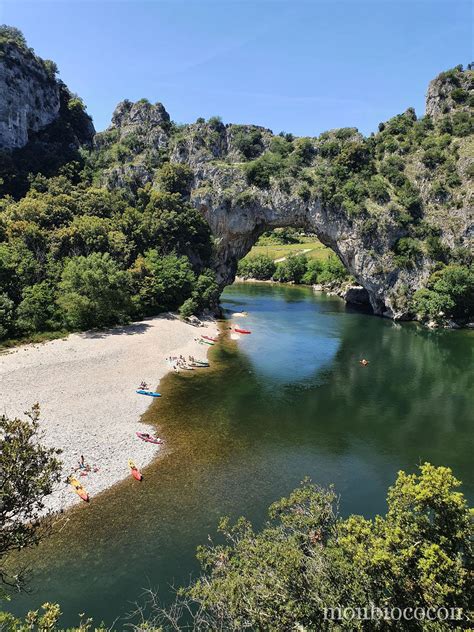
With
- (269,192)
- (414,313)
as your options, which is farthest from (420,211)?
(269,192)

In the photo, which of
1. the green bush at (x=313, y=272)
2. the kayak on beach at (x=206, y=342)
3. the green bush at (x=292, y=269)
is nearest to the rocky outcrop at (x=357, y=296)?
the green bush at (x=313, y=272)

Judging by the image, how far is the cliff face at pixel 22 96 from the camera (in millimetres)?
86000

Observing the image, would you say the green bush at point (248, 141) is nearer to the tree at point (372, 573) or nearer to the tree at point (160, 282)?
the tree at point (160, 282)

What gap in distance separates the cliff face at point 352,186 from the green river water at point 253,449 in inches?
1091

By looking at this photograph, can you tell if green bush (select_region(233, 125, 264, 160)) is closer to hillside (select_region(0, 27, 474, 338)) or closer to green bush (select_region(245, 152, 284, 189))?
hillside (select_region(0, 27, 474, 338))

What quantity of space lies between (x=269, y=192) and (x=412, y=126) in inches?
1571

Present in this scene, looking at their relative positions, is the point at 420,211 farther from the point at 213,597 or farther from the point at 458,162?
the point at 213,597

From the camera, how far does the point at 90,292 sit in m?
55.0

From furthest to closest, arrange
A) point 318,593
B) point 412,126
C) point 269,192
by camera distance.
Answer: point 412,126
point 269,192
point 318,593

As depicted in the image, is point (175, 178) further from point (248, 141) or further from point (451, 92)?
point (451, 92)

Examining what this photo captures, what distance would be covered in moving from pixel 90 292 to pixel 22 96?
65.4m

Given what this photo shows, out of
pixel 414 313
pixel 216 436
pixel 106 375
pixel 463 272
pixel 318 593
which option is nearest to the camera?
pixel 318 593

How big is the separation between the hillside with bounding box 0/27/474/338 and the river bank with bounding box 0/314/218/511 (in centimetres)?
1115

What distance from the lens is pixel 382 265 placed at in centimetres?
8219
